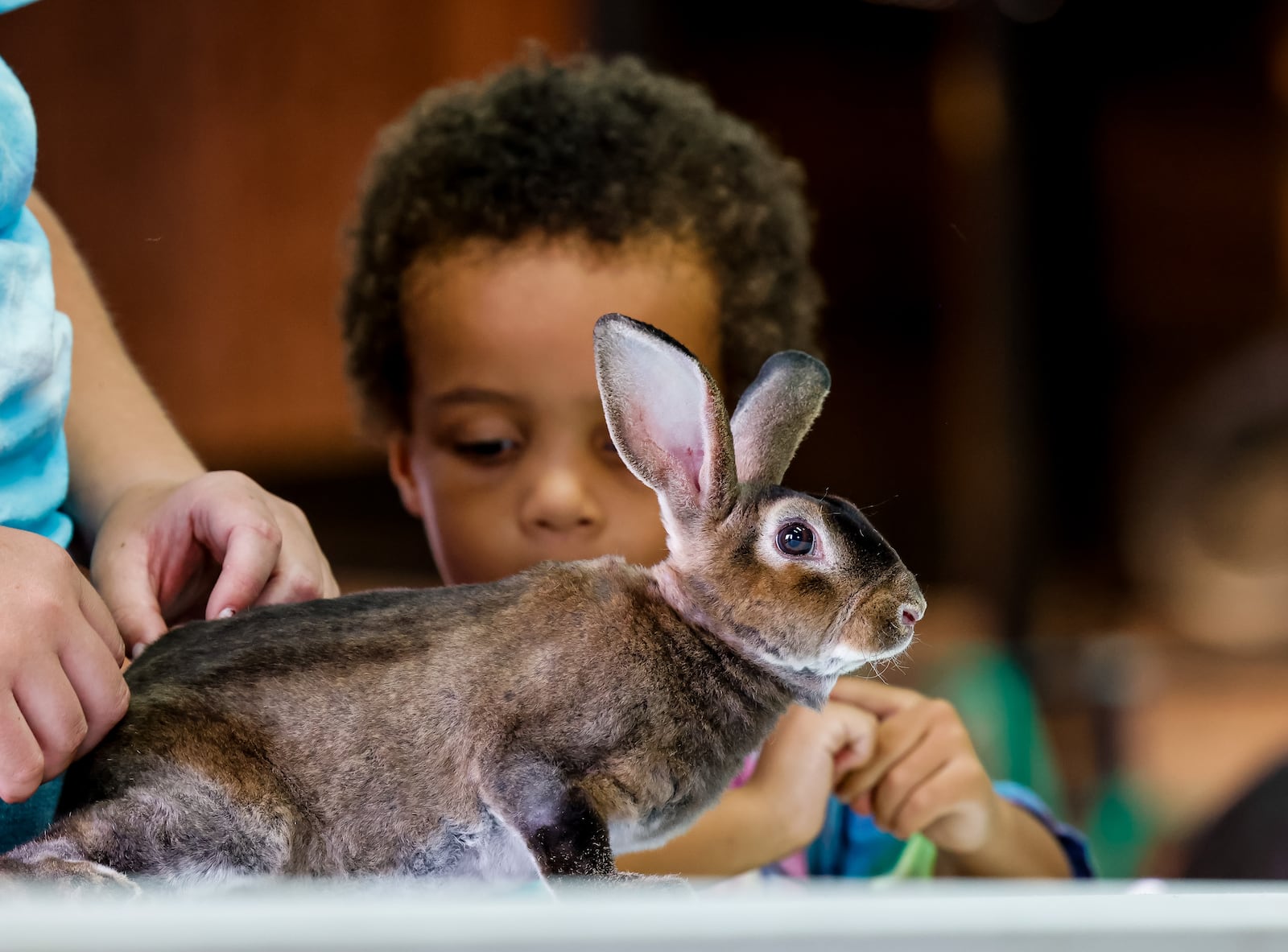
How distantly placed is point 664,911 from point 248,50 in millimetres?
475

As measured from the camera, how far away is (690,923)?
0.29 m

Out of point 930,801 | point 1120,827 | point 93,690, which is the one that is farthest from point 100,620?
point 1120,827

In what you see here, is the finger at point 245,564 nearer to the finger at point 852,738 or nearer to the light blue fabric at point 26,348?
the light blue fabric at point 26,348

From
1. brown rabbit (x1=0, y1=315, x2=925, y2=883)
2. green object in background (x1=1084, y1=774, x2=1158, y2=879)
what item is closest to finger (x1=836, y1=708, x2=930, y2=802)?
brown rabbit (x1=0, y1=315, x2=925, y2=883)

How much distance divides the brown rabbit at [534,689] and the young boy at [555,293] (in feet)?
0.10

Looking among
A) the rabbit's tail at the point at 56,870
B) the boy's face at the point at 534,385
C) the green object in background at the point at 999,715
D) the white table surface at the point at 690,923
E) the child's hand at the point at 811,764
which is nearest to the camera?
the white table surface at the point at 690,923

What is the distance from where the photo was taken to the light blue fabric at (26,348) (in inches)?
20.8

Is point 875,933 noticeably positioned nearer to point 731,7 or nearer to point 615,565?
point 615,565

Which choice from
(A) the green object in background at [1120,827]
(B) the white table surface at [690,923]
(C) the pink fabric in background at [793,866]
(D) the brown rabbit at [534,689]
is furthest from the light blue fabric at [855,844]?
(A) the green object in background at [1120,827]

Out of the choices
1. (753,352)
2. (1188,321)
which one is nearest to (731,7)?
(753,352)

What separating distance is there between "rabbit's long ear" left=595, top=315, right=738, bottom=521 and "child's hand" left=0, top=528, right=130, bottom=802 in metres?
0.19

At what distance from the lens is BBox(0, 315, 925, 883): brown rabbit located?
0.42m

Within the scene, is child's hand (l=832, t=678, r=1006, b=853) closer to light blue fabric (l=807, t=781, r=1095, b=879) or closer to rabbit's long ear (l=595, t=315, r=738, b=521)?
light blue fabric (l=807, t=781, r=1095, b=879)

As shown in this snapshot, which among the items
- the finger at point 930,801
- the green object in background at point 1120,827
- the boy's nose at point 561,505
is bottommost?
the green object in background at point 1120,827
